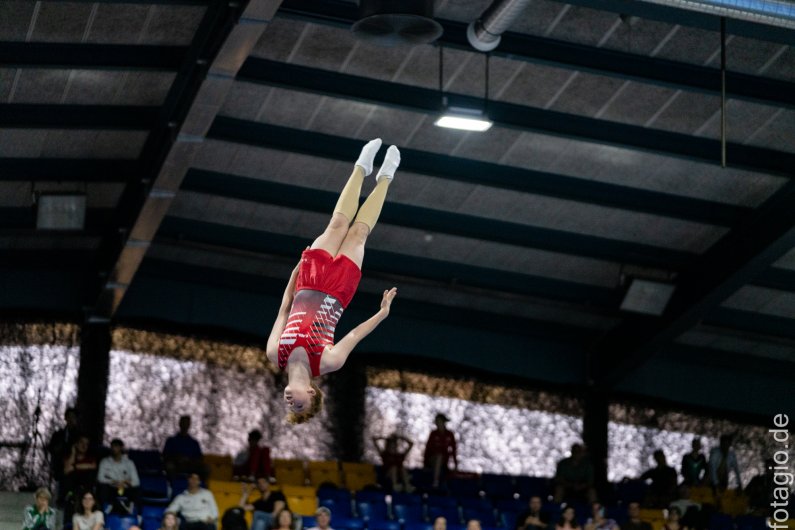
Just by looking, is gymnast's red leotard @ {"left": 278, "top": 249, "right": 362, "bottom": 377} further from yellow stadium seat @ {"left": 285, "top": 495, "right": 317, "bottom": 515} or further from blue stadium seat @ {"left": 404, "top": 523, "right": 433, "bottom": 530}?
yellow stadium seat @ {"left": 285, "top": 495, "right": 317, "bottom": 515}

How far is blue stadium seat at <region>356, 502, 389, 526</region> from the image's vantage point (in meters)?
17.8

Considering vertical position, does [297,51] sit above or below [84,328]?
above

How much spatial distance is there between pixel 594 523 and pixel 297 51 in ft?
23.3

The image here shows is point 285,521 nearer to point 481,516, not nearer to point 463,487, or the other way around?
point 481,516

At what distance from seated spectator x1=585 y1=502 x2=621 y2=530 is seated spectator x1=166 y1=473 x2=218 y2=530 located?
4.75 metres

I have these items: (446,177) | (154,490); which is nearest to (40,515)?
(154,490)

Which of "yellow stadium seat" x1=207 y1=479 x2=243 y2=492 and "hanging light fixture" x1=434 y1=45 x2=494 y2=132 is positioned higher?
"hanging light fixture" x1=434 y1=45 x2=494 y2=132

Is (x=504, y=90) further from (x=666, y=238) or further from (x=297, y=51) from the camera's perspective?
(x=666, y=238)

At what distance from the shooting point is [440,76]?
53.1ft

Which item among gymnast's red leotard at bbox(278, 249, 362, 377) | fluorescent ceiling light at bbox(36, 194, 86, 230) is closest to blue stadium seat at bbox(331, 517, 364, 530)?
fluorescent ceiling light at bbox(36, 194, 86, 230)

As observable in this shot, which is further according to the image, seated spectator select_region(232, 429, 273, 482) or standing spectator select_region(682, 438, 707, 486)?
standing spectator select_region(682, 438, 707, 486)

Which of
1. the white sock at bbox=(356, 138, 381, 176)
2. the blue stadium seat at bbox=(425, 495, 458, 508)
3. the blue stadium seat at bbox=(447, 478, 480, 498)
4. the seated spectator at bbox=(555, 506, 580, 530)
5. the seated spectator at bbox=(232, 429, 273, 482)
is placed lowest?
the seated spectator at bbox=(555, 506, 580, 530)

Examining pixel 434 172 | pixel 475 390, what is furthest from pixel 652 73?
pixel 475 390

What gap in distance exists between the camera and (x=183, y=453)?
757 inches
